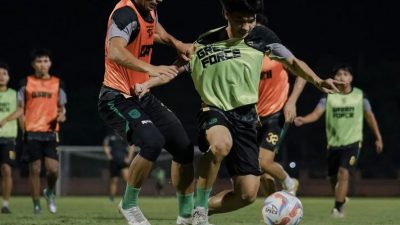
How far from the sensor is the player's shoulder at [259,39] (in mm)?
7848

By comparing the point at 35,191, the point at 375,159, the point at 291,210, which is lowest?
the point at 375,159

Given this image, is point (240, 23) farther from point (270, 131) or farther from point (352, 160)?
point (352, 160)

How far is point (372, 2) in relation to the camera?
140ft

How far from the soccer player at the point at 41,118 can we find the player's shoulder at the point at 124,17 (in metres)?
5.77

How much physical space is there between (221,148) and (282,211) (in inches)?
29.2

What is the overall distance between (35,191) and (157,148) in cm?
610

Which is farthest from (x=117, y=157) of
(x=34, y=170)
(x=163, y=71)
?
(x=163, y=71)

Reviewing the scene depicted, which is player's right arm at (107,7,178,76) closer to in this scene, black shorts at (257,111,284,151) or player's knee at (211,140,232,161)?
player's knee at (211,140,232,161)

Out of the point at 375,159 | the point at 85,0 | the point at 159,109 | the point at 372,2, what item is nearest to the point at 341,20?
the point at 372,2

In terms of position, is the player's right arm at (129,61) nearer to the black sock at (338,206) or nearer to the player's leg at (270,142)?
the player's leg at (270,142)

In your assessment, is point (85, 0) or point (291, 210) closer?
point (291, 210)

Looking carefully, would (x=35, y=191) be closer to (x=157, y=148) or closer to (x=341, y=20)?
(x=157, y=148)

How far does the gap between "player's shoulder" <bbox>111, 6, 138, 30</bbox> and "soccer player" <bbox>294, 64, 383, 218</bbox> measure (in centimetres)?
572

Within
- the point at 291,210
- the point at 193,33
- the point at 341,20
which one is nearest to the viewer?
the point at 291,210
